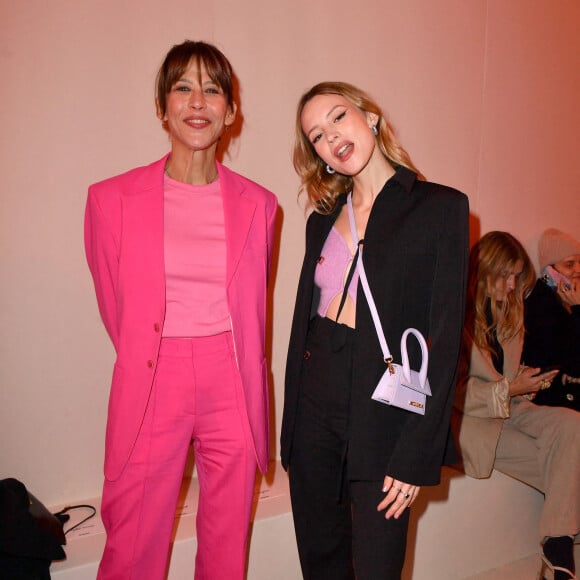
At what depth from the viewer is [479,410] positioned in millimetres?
3051

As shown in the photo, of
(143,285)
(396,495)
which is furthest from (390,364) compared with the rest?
(143,285)

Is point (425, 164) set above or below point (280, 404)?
above

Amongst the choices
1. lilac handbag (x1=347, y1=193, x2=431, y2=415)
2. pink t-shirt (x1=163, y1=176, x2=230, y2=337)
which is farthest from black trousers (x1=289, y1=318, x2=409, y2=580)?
pink t-shirt (x1=163, y1=176, x2=230, y2=337)

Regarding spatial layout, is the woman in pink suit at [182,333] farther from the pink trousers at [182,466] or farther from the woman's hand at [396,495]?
the woman's hand at [396,495]

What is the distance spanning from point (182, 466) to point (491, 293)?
79.8 inches

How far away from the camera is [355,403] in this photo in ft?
5.62

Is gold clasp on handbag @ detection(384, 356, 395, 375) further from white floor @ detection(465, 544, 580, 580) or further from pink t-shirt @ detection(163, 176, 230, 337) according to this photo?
white floor @ detection(465, 544, 580, 580)

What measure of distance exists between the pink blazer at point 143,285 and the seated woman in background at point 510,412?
54.0 inches

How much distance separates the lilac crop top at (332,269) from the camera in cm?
185

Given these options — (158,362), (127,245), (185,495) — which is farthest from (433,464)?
(185,495)

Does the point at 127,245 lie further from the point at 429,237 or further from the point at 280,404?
the point at 280,404

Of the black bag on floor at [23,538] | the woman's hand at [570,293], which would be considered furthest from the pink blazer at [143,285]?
the woman's hand at [570,293]

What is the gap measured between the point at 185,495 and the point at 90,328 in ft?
2.77

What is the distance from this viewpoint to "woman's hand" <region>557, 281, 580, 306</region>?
3.74 meters
